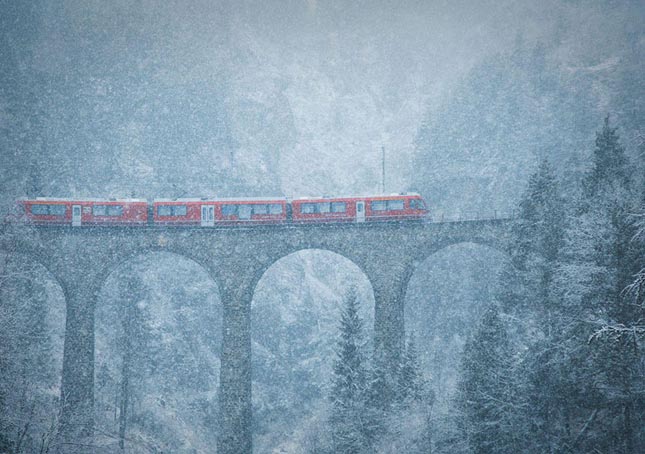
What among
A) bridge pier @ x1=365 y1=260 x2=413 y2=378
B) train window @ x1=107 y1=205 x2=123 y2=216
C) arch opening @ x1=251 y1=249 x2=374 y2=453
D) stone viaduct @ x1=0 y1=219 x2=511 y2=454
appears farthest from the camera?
arch opening @ x1=251 y1=249 x2=374 y2=453

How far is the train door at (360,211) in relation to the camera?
34.8 meters

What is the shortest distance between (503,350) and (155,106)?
61304 mm

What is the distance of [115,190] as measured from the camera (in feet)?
208

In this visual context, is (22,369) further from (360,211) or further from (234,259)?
(360,211)

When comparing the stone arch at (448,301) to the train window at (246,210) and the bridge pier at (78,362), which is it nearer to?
the train window at (246,210)

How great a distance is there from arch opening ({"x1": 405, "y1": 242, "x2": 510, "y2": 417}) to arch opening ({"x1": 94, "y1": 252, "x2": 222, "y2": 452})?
22.9m

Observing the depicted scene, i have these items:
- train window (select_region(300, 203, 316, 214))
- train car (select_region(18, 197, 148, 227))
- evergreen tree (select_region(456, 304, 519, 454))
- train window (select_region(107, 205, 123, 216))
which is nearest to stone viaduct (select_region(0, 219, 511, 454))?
train car (select_region(18, 197, 148, 227))

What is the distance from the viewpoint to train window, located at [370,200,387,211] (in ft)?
114

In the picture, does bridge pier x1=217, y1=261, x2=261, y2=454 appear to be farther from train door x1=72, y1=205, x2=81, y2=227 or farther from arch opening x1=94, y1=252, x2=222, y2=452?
arch opening x1=94, y1=252, x2=222, y2=452

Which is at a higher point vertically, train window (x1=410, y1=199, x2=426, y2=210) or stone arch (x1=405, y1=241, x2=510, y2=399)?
train window (x1=410, y1=199, x2=426, y2=210)

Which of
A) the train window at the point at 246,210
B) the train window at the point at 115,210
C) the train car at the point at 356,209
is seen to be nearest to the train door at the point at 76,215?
the train window at the point at 115,210

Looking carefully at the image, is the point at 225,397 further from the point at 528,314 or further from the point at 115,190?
the point at 115,190

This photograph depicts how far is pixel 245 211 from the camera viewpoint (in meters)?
34.6

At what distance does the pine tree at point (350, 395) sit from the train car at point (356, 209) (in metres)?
6.01
